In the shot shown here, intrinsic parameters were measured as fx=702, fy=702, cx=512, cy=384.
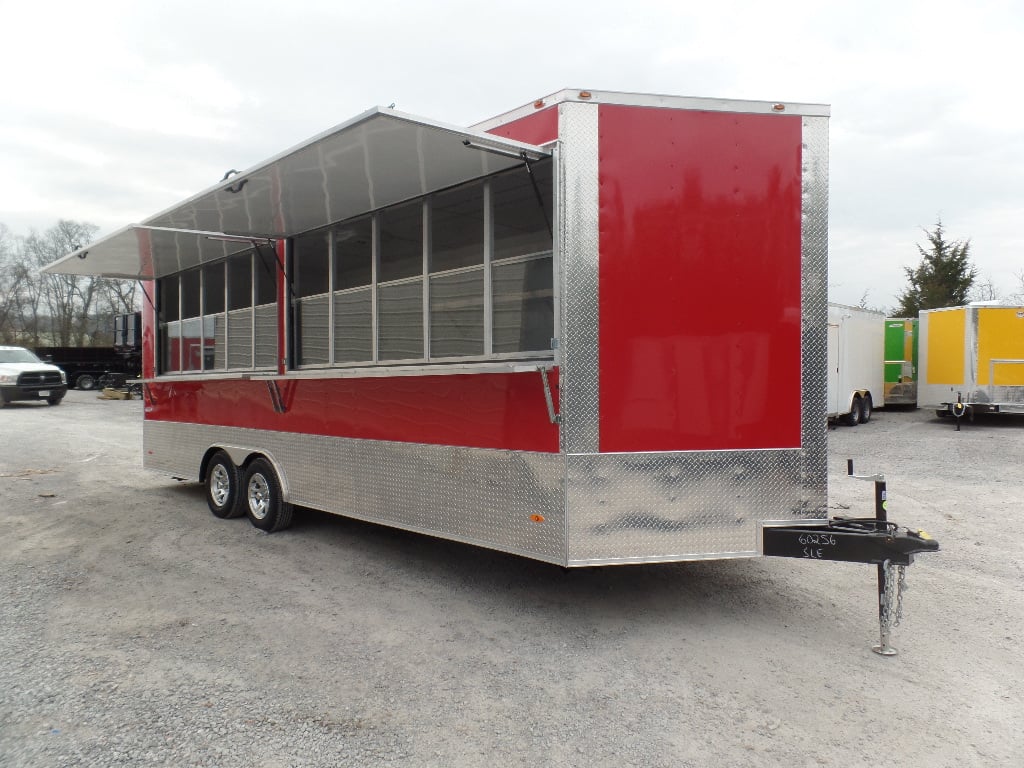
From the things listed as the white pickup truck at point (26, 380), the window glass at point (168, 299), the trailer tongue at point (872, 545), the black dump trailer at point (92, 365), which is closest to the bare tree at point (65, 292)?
the black dump trailer at point (92, 365)

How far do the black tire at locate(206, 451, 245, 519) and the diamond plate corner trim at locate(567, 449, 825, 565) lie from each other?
4262 millimetres

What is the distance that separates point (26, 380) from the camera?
22203 millimetres

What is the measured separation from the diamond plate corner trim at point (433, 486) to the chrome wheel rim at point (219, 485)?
397 mm

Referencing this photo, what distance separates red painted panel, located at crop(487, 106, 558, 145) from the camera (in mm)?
4094

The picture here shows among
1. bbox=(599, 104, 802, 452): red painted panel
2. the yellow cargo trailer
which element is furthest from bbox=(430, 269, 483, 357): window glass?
the yellow cargo trailer

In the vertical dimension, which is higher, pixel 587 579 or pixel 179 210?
pixel 179 210

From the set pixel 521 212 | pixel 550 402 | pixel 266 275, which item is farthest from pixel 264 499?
pixel 521 212

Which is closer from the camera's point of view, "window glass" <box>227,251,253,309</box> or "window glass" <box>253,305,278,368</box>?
"window glass" <box>253,305,278,368</box>

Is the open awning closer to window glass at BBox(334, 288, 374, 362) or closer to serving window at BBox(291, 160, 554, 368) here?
serving window at BBox(291, 160, 554, 368)

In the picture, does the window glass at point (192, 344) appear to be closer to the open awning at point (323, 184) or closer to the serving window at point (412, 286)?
the serving window at point (412, 286)

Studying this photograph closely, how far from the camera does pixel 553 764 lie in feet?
9.19

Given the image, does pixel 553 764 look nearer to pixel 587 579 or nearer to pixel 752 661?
pixel 752 661

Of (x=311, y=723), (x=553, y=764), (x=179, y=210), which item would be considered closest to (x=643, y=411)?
(x=553, y=764)

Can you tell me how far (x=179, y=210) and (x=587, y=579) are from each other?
4152mm
